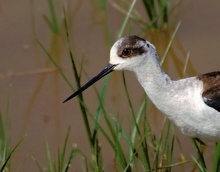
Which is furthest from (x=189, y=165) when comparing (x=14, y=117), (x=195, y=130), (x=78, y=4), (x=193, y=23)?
(x=78, y=4)

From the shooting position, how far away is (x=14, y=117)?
18.1 ft

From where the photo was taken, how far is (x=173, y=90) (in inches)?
165

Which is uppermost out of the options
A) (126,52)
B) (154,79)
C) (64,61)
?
(126,52)

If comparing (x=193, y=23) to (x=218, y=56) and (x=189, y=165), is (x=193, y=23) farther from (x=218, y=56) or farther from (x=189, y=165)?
(x=189, y=165)

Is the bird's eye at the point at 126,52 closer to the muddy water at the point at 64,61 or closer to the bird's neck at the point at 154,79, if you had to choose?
the bird's neck at the point at 154,79

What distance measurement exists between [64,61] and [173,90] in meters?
2.04

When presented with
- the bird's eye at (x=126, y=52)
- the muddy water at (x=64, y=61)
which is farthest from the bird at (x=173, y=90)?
the muddy water at (x=64, y=61)

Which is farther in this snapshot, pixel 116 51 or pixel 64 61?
pixel 64 61

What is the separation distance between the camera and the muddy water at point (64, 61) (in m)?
5.36

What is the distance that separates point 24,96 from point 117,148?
1.64 m

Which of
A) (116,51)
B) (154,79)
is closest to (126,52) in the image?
(116,51)

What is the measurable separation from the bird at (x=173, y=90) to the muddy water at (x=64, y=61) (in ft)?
2.85

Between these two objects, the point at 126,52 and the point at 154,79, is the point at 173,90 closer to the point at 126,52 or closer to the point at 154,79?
the point at 154,79

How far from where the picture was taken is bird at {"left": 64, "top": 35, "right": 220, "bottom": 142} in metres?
4.17
